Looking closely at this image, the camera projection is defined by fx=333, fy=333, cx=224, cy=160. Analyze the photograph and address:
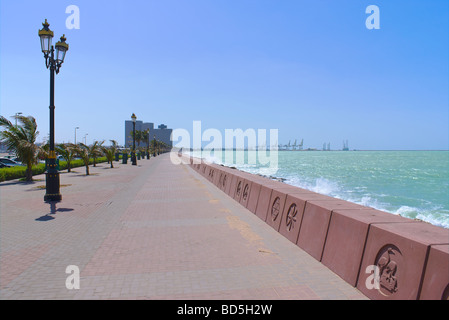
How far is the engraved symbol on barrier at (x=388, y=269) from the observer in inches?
162

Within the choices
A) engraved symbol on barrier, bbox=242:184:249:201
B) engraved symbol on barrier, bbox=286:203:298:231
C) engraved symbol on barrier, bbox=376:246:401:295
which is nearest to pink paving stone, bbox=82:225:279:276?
engraved symbol on barrier, bbox=286:203:298:231

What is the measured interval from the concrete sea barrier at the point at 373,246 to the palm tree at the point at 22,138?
16.8 meters

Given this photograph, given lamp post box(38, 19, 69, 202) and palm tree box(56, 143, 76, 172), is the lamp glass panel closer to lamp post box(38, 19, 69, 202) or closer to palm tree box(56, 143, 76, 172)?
lamp post box(38, 19, 69, 202)

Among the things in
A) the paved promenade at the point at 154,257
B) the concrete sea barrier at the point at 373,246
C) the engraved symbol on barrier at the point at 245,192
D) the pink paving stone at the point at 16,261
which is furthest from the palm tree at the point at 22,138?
the concrete sea barrier at the point at 373,246

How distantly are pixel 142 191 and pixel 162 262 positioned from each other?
431 inches

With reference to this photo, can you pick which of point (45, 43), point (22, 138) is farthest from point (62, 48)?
point (22, 138)

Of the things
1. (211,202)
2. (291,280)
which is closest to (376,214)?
(291,280)

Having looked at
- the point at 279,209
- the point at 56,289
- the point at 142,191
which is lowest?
the point at 142,191

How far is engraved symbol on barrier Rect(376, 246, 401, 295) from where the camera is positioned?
13.5 feet

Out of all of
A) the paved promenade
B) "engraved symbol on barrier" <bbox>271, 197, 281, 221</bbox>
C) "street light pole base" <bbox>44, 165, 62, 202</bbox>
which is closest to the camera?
the paved promenade

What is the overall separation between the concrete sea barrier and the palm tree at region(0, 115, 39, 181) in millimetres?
16816

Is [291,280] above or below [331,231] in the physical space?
below
